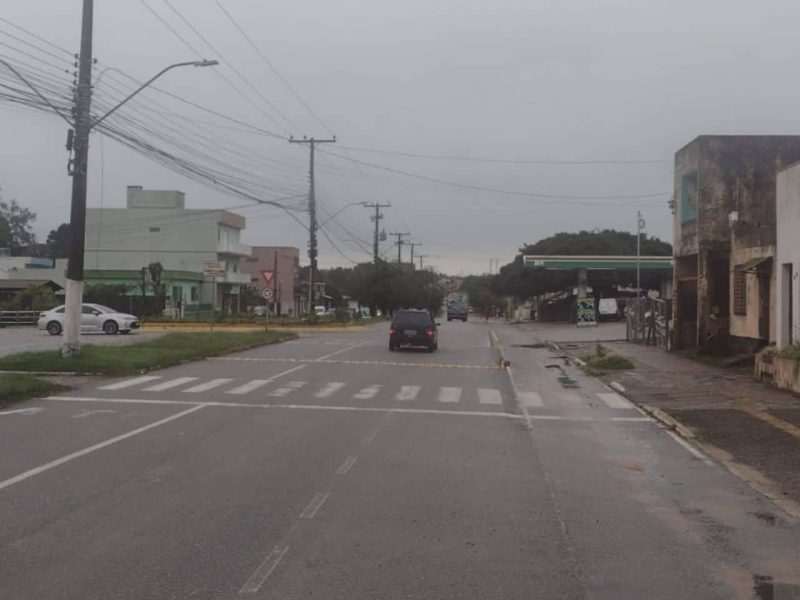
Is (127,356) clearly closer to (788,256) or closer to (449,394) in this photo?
(449,394)

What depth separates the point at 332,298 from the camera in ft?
379

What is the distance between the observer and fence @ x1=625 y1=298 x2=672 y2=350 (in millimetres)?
32938

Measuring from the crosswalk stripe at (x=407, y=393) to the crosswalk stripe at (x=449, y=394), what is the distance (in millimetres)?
527

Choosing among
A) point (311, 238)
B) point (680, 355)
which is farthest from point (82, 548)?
point (311, 238)

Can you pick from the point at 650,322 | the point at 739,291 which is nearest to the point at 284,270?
the point at 650,322

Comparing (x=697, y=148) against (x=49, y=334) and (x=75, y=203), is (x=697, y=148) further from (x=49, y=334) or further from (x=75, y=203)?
(x=49, y=334)

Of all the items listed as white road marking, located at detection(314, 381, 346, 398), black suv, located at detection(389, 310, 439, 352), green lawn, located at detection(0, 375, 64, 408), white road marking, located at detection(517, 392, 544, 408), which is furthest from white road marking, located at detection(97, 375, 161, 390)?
black suv, located at detection(389, 310, 439, 352)

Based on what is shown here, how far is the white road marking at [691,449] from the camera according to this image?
10484mm

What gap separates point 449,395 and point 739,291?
1317 centimetres

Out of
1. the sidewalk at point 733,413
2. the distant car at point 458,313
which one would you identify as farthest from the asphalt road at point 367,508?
the distant car at point 458,313

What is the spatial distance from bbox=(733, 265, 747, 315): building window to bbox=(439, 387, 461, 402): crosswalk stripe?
11.9 meters

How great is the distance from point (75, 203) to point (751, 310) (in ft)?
62.7

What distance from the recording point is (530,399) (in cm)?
1692

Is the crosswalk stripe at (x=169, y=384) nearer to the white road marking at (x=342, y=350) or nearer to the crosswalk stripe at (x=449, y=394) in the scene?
the crosswalk stripe at (x=449, y=394)
